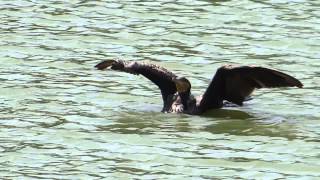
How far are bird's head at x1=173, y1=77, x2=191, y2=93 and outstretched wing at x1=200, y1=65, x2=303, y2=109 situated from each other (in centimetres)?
21

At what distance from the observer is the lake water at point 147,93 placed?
1234 cm

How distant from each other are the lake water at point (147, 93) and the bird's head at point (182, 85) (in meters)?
0.32

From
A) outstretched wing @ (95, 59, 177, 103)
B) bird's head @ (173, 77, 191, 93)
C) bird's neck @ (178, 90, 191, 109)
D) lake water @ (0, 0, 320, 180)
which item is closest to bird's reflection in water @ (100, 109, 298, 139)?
lake water @ (0, 0, 320, 180)

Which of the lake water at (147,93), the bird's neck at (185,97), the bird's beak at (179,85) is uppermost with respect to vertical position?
the bird's beak at (179,85)

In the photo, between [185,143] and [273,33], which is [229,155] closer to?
[185,143]

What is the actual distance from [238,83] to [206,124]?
608mm

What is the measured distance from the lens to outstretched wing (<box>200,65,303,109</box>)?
13.9m

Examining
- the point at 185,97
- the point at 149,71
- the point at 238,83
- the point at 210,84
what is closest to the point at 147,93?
the point at 149,71

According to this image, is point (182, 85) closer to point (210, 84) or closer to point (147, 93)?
point (210, 84)

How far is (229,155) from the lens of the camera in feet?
41.3

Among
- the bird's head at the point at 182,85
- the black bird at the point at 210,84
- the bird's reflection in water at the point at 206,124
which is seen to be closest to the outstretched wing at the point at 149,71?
the black bird at the point at 210,84

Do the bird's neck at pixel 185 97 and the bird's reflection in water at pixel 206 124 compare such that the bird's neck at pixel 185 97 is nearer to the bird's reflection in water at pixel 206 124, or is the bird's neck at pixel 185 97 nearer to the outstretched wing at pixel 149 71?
the bird's reflection in water at pixel 206 124

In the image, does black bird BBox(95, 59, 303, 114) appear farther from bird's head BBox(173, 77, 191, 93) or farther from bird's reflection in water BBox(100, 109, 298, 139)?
bird's reflection in water BBox(100, 109, 298, 139)

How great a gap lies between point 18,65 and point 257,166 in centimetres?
585
